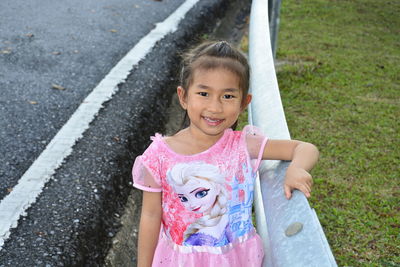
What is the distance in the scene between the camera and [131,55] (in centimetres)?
418

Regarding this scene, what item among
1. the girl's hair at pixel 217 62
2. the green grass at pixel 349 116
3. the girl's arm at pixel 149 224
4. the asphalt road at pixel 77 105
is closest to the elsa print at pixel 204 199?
the girl's arm at pixel 149 224

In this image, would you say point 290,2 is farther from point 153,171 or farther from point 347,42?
point 153,171

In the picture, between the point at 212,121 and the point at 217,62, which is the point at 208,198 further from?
the point at 217,62

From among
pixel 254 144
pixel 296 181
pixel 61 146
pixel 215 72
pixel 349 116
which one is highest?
pixel 296 181

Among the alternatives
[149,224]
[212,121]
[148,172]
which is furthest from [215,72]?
[149,224]

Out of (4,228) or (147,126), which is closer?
(4,228)

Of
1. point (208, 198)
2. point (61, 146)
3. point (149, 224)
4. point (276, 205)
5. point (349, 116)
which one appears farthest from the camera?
point (349, 116)

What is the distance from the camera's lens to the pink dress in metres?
1.80

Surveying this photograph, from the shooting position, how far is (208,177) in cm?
182

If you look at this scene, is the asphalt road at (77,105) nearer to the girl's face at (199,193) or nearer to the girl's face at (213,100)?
the girl's face at (199,193)

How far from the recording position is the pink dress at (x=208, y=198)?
1805 millimetres

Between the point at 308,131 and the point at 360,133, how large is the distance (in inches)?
12.9

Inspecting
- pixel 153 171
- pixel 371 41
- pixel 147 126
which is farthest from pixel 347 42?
pixel 153 171

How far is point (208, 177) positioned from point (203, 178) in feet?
0.05
